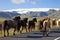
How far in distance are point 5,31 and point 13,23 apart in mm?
1868

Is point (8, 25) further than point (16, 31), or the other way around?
point (16, 31)

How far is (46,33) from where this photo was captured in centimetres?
2717

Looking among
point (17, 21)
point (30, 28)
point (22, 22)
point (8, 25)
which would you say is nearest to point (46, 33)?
point (8, 25)

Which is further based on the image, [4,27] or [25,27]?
[25,27]

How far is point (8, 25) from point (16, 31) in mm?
4530

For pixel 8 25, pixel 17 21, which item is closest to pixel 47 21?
pixel 8 25

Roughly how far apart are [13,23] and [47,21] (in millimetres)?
4691

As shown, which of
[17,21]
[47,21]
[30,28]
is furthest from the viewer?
[30,28]

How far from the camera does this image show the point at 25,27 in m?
36.4

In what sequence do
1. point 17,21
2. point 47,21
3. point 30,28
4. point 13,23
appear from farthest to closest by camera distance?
point 30,28, point 17,21, point 13,23, point 47,21

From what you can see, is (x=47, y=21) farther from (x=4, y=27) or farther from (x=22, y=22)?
(x=22, y=22)

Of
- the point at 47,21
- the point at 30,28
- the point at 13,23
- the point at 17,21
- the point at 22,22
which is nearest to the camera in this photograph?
the point at 47,21

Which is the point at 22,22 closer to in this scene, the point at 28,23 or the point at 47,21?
the point at 28,23

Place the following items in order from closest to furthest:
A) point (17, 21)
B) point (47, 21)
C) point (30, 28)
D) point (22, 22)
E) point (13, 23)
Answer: point (47, 21), point (13, 23), point (17, 21), point (22, 22), point (30, 28)
